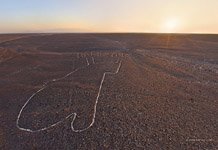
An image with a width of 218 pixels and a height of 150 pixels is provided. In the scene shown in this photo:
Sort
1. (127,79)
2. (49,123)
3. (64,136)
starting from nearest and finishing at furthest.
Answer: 1. (64,136)
2. (49,123)
3. (127,79)

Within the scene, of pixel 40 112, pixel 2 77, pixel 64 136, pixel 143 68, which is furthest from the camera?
pixel 143 68

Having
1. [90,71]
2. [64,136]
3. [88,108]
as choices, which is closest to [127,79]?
[90,71]

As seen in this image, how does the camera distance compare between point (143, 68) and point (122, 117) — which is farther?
point (143, 68)

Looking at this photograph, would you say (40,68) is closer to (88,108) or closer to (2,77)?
(2,77)

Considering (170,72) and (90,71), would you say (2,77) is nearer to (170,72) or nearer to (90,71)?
(90,71)

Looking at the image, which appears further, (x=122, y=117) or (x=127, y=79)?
(x=127, y=79)

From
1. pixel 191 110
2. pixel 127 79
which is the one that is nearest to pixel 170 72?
pixel 127 79
